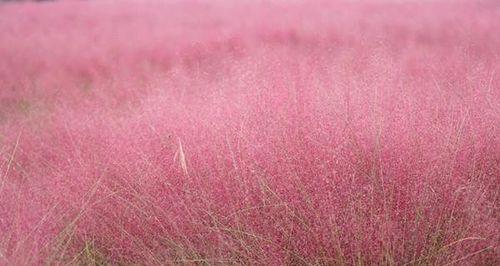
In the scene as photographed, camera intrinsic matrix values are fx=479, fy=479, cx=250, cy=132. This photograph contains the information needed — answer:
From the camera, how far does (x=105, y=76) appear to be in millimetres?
5832

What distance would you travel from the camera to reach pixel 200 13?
8750 mm

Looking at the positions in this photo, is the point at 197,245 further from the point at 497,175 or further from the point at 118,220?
Result: the point at 497,175

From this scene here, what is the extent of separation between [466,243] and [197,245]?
1110 mm

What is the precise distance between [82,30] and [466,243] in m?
7.21

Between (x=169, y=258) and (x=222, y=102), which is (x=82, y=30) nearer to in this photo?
(x=222, y=102)

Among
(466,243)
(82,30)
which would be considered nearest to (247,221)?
(466,243)

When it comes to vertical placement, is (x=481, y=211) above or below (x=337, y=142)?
below

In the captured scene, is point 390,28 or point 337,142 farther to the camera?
point 390,28

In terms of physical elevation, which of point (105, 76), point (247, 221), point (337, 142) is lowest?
point (105, 76)

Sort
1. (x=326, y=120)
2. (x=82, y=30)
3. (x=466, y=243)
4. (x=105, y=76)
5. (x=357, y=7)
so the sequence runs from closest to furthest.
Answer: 1. (x=466, y=243)
2. (x=326, y=120)
3. (x=105, y=76)
4. (x=82, y=30)
5. (x=357, y=7)

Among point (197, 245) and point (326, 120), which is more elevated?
point (326, 120)

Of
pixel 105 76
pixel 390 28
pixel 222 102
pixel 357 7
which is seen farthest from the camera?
pixel 357 7

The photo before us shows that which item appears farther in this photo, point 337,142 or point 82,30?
point 82,30

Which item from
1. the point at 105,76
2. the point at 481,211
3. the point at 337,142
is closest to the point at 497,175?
the point at 481,211
